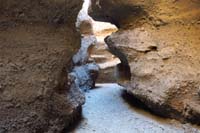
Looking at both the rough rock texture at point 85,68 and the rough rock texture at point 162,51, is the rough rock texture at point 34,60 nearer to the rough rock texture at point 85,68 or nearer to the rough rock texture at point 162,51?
the rough rock texture at point 162,51

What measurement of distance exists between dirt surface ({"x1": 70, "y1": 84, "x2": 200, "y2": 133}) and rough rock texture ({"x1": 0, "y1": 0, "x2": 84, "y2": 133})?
0.77 feet

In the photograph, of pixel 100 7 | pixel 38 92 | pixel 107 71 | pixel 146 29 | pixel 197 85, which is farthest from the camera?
pixel 107 71

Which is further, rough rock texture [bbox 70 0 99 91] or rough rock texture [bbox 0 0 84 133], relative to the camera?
rough rock texture [bbox 70 0 99 91]

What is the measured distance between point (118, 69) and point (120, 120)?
591 mm

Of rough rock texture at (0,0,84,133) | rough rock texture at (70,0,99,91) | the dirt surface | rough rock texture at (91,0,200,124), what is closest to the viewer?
rough rock texture at (0,0,84,133)

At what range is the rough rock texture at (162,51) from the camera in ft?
5.16

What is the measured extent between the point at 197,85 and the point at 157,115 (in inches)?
11.5

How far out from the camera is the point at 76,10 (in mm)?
1309

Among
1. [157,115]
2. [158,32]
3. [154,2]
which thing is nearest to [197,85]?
[157,115]

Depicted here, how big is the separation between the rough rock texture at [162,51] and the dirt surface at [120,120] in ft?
0.24

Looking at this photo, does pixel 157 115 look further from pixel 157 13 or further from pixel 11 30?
pixel 11 30

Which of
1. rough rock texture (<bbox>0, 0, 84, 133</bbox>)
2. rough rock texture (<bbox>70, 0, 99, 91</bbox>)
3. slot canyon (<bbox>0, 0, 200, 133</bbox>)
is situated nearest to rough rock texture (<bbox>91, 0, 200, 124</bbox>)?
slot canyon (<bbox>0, 0, 200, 133</bbox>)

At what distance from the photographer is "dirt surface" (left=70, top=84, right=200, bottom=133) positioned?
57.8 inches

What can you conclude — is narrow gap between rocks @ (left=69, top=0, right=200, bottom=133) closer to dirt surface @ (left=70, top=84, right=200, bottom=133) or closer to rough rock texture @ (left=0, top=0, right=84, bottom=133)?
dirt surface @ (left=70, top=84, right=200, bottom=133)
